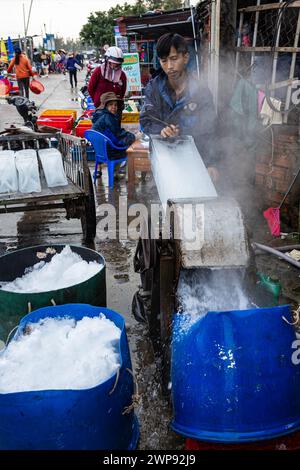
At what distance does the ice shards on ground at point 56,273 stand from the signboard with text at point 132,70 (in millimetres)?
9873

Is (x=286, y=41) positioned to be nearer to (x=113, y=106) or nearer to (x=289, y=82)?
(x=289, y=82)

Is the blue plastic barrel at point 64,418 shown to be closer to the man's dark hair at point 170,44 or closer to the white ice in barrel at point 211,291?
the white ice in barrel at point 211,291

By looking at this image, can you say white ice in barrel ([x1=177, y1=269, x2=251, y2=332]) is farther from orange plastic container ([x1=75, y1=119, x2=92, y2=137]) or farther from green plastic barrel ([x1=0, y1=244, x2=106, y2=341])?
orange plastic container ([x1=75, y1=119, x2=92, y2=137])

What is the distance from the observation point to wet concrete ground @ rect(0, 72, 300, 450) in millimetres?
2406

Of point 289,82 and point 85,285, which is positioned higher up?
point 289,82

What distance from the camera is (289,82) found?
4.82 meters

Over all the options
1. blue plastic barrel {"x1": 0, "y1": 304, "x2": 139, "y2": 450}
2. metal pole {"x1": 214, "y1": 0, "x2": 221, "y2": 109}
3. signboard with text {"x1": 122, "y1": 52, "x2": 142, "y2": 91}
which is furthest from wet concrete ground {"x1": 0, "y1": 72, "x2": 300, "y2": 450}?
signboard with text {"x1": 122, "y1": 52, "x2": 142, "y2": 91}

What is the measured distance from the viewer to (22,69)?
1350 cm

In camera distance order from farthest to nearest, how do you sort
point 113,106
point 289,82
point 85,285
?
point 113,106, point 289,82, point 85,285

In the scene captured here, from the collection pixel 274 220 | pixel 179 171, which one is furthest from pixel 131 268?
pixel 274 220

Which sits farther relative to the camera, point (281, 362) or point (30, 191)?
point (30, 191)

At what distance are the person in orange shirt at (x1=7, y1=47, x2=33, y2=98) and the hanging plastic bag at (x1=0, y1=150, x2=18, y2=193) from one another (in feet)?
35.1
